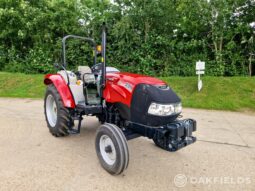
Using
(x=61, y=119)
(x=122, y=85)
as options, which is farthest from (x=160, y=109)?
(x=61, y=119)

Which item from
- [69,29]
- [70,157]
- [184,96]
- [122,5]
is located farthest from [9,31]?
[70,157]

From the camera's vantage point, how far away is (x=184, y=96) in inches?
305

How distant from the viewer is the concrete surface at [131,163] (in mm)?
2561

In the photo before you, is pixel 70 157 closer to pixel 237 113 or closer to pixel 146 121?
pixel 146 121

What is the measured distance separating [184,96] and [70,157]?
5.33 metres

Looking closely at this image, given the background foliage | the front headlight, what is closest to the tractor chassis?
the front headlight

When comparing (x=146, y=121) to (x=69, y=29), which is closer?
(x=146, y=121)

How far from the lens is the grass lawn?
6.84 metres

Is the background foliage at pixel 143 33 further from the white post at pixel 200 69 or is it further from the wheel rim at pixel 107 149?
the wheel rim at pixel 107 149

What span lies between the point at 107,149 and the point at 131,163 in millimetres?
455

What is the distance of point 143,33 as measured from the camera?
10609 millimetres

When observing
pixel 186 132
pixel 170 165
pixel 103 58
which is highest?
pixel 103 58

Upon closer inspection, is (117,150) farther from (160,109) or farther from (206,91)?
(206,91)

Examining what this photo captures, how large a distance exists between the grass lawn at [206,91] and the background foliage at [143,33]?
1411 millimetres
